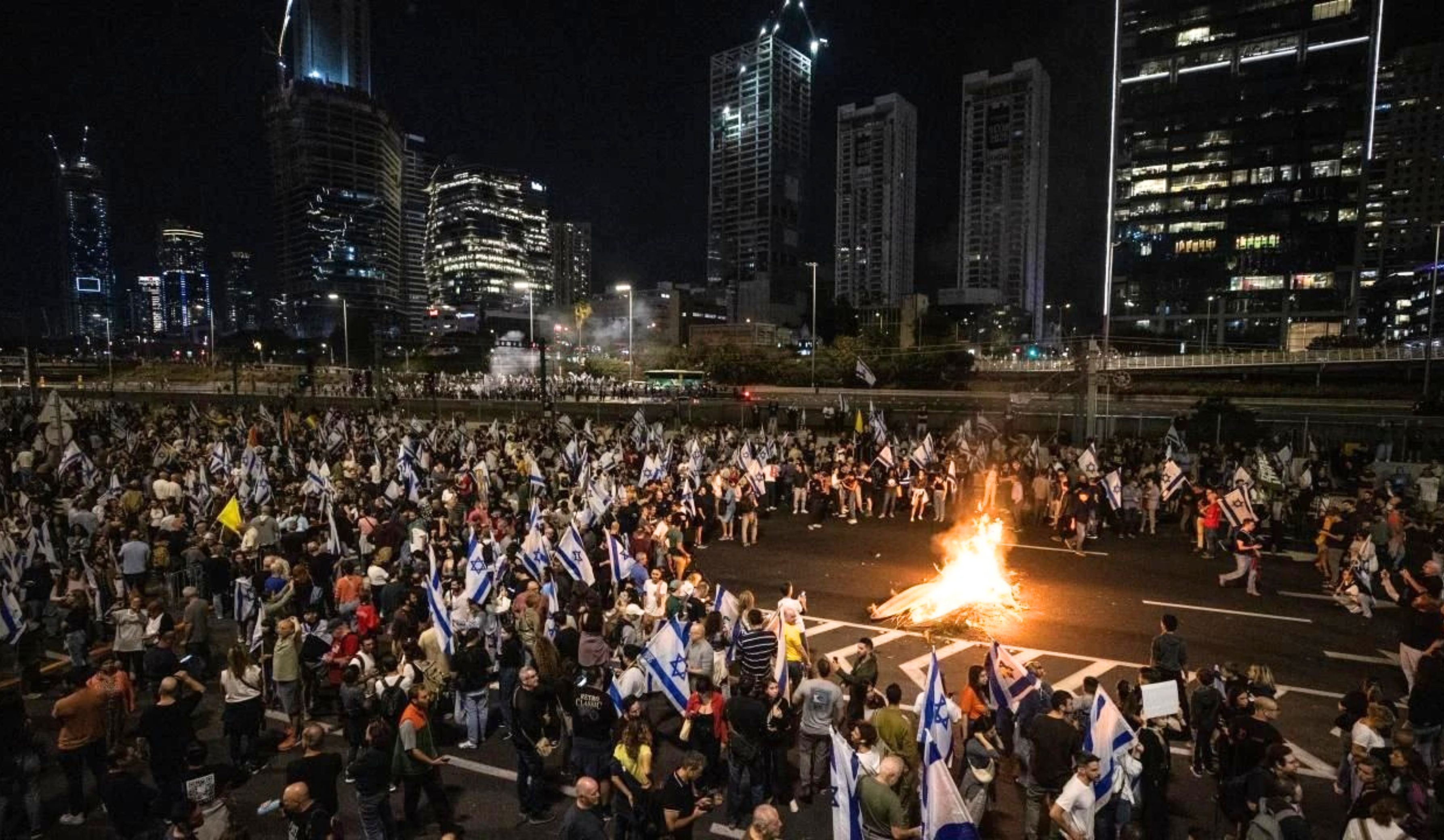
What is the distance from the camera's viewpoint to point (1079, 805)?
20.4 ft

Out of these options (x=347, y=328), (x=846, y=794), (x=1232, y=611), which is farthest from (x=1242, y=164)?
(x=846, y=794)

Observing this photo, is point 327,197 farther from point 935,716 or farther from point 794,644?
point 935,716

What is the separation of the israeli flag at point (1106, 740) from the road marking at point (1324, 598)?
10548mm

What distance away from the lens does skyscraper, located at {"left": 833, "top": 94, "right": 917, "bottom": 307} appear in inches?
7387

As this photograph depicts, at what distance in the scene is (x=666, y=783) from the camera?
645 centimetres

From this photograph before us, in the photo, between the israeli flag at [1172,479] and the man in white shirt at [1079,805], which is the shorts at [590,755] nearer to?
the man in white shirt at [1079,805]

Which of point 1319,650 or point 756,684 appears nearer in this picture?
point 756,684

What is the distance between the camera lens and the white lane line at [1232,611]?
13.4 metres

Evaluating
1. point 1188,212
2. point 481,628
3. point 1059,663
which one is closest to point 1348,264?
point 1188,212

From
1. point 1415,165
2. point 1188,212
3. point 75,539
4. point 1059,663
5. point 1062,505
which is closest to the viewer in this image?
point 1059,663

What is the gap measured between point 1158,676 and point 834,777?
425 centimetres

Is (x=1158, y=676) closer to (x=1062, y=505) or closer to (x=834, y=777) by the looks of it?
(x=834, y=777)

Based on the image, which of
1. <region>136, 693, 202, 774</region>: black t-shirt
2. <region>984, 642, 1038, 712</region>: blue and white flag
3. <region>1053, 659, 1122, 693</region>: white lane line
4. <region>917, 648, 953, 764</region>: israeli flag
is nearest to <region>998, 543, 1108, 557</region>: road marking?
<region>1053, 659, 1122, 693</region>: white lane line

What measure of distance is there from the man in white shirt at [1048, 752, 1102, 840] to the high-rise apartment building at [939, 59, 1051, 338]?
194 meters
